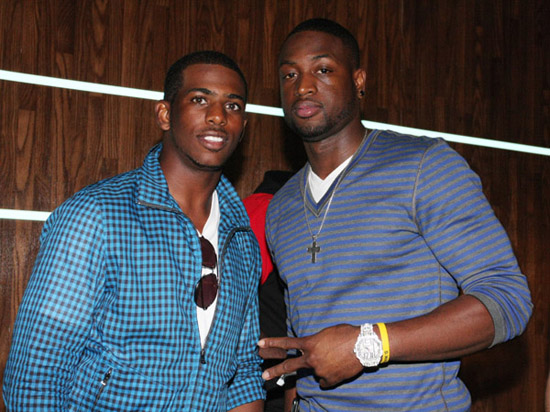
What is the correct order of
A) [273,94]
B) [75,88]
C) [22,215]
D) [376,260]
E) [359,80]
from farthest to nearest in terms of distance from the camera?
[273,94], [75,88], [22,215], [359,80], [376,260]

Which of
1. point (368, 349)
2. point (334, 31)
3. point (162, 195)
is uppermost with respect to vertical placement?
point (334, 31)

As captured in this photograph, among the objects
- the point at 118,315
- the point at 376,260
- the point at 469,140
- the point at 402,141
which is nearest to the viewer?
the point at 118,315

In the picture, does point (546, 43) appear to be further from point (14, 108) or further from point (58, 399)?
point (58, 399)

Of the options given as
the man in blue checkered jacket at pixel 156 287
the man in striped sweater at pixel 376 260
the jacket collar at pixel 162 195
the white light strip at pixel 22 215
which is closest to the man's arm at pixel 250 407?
the man in blue checkered jacket at pixel 156 287

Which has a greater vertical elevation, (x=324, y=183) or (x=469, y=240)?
(x=324, y=183)

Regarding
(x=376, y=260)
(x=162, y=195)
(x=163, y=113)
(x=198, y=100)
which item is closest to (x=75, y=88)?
(x=163, y=113)

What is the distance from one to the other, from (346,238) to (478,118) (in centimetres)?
248

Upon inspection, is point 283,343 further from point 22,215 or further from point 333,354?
point 22,215

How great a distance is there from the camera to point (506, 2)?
404 centimetres

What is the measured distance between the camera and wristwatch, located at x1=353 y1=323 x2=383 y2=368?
1.53 meters

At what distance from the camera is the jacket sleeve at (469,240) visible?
5.01ft

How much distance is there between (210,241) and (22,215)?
4.09ft

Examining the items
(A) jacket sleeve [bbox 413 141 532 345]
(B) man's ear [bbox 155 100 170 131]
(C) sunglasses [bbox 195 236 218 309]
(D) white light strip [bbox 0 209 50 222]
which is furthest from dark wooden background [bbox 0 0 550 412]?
(A) jacket sleeve [bbox 413 141 532 345]

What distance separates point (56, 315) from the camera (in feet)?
5.00
